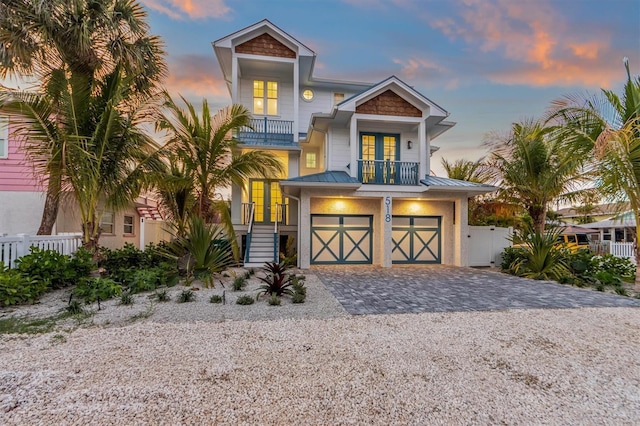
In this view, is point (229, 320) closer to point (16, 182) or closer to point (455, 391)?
point (455, 391)

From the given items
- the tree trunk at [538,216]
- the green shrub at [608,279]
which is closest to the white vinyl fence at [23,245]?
the green shrub at [608,279]

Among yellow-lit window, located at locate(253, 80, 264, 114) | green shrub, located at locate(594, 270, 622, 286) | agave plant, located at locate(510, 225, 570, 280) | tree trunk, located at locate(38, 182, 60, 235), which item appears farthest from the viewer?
yellow-lit window, located at locate(253, 80, 264, 114)

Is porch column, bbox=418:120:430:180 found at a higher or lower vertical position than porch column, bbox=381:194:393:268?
higher

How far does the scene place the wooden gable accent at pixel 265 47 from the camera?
1238 centimetres

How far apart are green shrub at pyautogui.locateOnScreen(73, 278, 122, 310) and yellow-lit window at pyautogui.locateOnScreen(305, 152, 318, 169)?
10052 millimetres

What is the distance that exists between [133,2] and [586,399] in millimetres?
12631

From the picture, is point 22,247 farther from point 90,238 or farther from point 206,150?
point 206,150

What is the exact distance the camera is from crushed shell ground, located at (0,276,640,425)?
2273mm

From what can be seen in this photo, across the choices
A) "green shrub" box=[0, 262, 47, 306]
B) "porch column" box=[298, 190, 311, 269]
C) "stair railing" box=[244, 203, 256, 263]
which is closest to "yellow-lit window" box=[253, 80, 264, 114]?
"stair railing" box=[244, 203, 256, 263]

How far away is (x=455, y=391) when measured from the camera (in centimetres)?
259

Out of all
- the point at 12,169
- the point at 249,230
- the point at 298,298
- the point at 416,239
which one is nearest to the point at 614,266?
the point at 416,239

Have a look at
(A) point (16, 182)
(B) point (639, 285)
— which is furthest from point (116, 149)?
(B) point (639, 285)

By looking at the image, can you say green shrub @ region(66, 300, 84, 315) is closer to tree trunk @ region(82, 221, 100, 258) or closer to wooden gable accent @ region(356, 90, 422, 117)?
tree trunk @ region(82, 221, 100, 258)

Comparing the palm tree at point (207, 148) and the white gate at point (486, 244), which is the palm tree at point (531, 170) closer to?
the white gate at point (486, 244)
